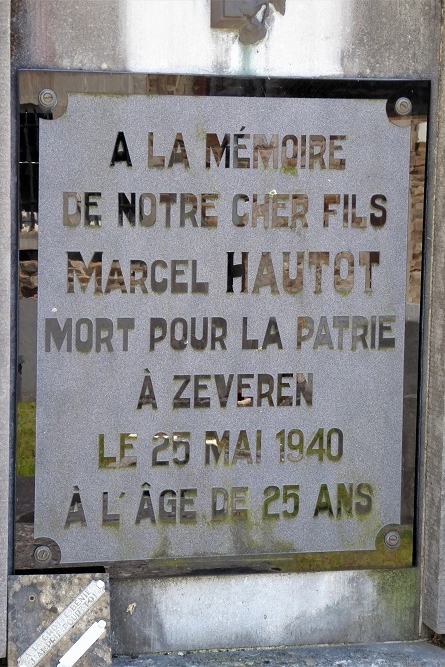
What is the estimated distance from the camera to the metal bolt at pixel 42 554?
13.8ft

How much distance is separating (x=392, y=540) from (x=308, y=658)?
62cm

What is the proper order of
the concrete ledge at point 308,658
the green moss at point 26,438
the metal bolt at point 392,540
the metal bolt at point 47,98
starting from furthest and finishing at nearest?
the metal bolt at point 392,540 < the concrete ledge at point 308,658 < the green moss at point 26,438 < the metal bolt at point 47,98

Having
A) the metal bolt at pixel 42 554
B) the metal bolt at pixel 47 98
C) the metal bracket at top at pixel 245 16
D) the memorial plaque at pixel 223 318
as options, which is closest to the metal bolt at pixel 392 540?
the memorial plaque at pixel 223 318

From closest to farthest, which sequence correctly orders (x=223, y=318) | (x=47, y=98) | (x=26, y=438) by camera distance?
(x=47, y=98)
(x=26, y=438)
(x=223, y=318)

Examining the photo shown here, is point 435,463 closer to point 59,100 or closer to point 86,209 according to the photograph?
point 86,209

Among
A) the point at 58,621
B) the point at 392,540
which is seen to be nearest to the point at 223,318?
the point at 392,540

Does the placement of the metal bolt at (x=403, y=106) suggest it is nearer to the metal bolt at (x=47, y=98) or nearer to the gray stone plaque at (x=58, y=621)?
the metal bolt at (x=47, y=98)

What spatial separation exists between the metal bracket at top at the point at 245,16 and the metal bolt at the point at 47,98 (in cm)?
71

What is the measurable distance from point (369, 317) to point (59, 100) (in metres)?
1.55

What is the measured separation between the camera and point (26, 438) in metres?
4.15

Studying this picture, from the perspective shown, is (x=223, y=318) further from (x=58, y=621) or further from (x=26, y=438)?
(x=58, y=621)

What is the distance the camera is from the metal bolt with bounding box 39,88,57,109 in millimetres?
4039

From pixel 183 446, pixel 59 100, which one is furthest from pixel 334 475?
pixel 59 100

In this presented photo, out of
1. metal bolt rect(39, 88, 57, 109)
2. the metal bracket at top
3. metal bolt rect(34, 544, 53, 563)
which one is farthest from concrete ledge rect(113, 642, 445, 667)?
the metal bracket at top
